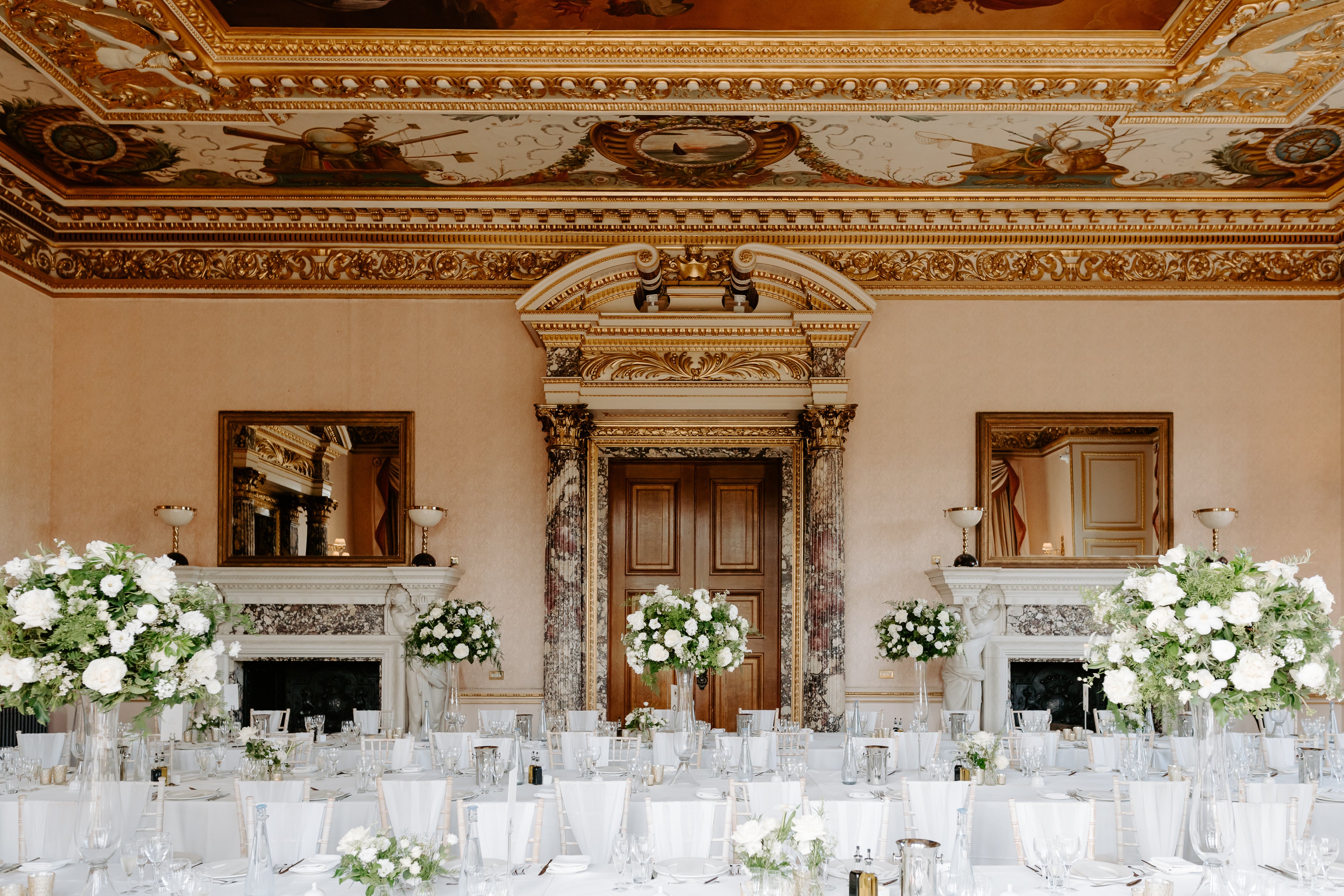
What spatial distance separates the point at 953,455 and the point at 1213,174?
3059mm

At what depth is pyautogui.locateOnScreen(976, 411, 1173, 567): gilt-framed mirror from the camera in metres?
9.84

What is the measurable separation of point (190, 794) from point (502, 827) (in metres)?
2.27

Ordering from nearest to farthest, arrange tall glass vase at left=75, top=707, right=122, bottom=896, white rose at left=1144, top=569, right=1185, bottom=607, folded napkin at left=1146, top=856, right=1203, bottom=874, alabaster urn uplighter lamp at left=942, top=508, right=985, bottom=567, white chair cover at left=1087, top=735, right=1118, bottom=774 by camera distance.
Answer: tall glass vase at left=75, top=707, right=122, bottom=896 → white rose at left=1144, top=569, right=1185, bottom=607 → folded napkin at left=1146, top=856, right=1203, bottom=874 → white chair cover at left=1087, top=735, right=1118, bottom=774 → alabaster urn uplighter lamp at left=942, top=508, right=985, bottom=567

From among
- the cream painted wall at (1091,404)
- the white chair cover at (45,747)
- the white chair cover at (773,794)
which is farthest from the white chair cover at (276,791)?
the cream painted wall at (1091,404)

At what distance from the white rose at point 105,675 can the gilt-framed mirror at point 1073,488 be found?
24.4 ft

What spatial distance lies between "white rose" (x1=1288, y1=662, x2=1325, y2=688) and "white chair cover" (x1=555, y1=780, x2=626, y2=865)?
2589mm

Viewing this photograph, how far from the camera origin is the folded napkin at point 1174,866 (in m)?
4.18

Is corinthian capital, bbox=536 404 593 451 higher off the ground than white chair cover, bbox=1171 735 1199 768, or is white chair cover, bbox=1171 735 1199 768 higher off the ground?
corinthian capital, bbox=536 404 593 451

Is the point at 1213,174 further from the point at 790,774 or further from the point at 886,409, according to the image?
the point at 790,774

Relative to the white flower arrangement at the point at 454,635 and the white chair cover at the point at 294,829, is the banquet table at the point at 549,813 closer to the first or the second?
the white chair cover at the point at 294,829

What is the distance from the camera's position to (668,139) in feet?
28.1

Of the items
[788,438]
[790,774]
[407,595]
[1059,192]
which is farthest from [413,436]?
[1059,192]

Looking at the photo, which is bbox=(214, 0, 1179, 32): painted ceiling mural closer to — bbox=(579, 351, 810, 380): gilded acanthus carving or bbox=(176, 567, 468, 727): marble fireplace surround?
bbox=(579, 351, 810, 380): gilded acanthus carving

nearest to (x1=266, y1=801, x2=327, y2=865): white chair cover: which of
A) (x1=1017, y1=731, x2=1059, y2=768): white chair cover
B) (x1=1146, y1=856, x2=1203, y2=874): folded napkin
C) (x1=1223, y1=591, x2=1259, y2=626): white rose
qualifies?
(x1=1146, y1=856, x2=1203, y2=874): folded napkin
